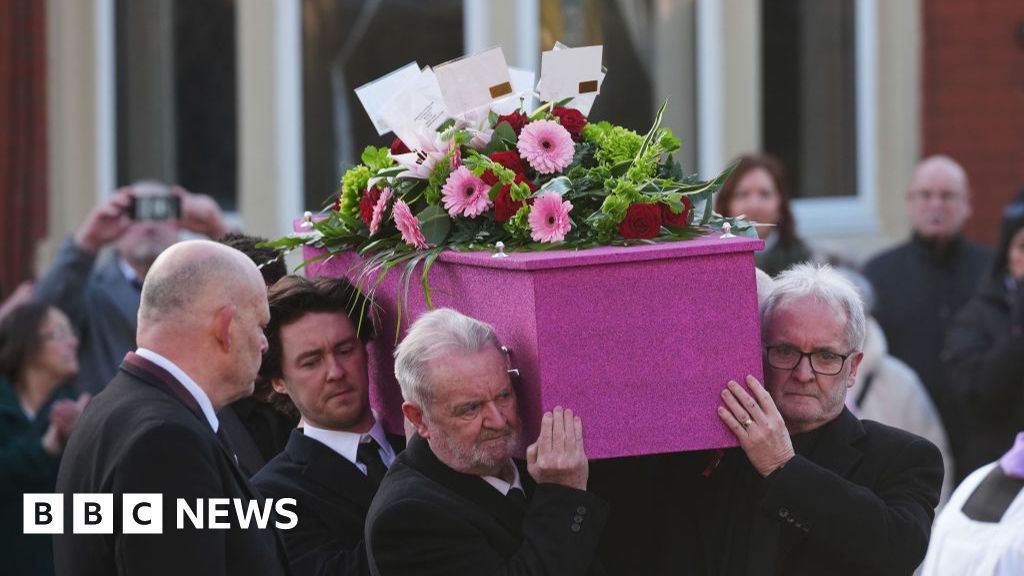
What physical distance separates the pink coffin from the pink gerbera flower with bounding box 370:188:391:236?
0.29 meters

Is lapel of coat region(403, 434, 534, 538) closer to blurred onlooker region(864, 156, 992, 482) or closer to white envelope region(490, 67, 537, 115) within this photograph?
white envelope region(490, 67, 537, 115)

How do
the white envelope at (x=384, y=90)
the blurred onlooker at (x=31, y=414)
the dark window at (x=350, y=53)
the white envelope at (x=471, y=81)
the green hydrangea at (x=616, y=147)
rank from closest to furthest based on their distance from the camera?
the green hydrangea at (x=616, y=147) → the white envelope at (x=471, y=81) → the white envelope at (x=384, y=90) → the blurred onlooker at (x=31, y=414) → the dark window at (x=350, y=53)

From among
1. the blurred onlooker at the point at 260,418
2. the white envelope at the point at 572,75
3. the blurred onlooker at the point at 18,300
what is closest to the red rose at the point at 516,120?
the white envelope at the point at 572,75

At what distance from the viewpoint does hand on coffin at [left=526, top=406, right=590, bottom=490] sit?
3.08 metres

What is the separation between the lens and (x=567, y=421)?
3.09 meters

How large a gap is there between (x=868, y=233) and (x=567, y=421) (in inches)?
217

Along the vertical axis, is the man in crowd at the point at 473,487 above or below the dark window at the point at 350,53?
below

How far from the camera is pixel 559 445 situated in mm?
3086

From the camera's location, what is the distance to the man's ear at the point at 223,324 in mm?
3150

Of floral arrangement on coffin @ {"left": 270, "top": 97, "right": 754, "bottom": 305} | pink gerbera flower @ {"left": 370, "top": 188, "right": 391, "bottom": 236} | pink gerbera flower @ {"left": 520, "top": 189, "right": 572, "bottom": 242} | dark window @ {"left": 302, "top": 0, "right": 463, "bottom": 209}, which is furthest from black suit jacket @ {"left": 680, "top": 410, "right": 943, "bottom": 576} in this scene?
dark window @ {"left": 302, "top": 0, "right": 463, "bottom": 209}

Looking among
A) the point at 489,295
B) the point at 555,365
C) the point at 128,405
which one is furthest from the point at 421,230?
the point at 128,405

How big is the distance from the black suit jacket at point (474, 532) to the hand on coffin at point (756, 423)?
30cm

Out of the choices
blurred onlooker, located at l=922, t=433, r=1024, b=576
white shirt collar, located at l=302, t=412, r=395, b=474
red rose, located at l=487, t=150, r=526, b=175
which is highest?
red rose, located at l=487, t=150, r=526, b=175

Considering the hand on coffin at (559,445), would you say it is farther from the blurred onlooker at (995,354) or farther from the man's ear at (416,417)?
the blurred onlooker at (995,354)
